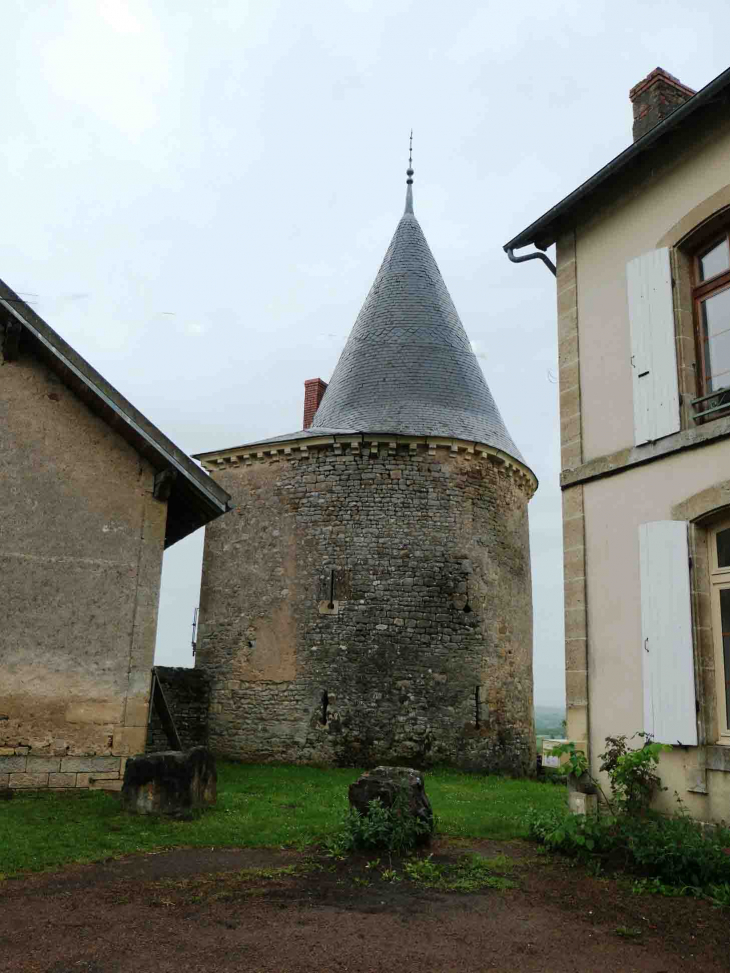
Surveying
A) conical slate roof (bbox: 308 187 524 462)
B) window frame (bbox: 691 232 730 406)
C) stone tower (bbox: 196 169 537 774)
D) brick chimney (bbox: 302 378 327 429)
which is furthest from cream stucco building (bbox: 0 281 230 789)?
brick chimney (bbox: 302 378 327 429)

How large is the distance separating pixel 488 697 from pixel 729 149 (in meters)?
9.72

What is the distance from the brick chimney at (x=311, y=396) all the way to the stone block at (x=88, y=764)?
36.7 feet

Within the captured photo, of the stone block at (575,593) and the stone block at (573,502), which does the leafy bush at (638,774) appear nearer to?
the stone block at (575,593)

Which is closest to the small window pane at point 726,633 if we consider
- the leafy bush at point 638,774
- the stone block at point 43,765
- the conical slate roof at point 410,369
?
the leafy bush at point 638,774

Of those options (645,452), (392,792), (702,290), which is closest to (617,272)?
(702,290)

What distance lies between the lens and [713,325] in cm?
605

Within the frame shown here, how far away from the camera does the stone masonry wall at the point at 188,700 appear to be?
43.8 feet

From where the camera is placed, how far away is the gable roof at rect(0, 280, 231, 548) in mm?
7848

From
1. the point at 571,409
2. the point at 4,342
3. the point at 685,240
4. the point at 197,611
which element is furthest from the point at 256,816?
the point at 197,611

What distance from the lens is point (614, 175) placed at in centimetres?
A: 685

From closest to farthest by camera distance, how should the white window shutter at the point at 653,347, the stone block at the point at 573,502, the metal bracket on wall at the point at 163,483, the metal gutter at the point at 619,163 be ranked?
the metal gutter at the point at 619,163, the white window shutter at the point at 653,347, the stone block at the point at 573,502, the metal bracket on wall at the point at 163,483

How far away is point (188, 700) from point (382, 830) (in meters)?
8.81

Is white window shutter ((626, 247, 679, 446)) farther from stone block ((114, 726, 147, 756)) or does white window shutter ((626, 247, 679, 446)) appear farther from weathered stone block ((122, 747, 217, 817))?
stone block ((114, 726, 147, 756))

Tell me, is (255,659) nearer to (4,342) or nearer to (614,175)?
(4,342)
